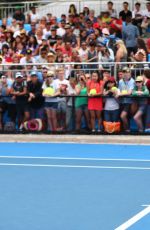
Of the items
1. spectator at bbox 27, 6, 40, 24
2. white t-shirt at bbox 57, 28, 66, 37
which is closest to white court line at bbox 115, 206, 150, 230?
white t-shirt at bbox 57, 28, 66, 37

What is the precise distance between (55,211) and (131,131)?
853cm

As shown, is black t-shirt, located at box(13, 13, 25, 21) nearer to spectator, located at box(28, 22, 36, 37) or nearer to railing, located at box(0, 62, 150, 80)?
spectator, located at box(28, 22, 36, 37)

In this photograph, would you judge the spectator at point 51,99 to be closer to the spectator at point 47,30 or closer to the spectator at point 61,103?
the spectator at point 61,103

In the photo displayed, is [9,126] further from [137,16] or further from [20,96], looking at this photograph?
[137,16]

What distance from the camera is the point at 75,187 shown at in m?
12.0

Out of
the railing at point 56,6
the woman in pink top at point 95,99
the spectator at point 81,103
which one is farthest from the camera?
the railing at point 56,6

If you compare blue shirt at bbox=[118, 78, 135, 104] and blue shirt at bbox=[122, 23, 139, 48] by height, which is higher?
blue shirt at bbox=[122, 23, 139, 48]

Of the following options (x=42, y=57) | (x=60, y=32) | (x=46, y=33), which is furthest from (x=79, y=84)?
(x=46, y=33)

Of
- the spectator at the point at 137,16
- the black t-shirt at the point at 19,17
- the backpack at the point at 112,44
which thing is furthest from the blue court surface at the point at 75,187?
the black t-shirt at the point at 19,17

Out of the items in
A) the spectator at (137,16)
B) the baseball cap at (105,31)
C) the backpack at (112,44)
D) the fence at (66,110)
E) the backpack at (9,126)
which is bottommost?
the backpack at (9,126)

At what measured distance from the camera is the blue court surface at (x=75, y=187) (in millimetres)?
9531

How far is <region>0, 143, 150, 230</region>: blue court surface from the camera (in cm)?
953

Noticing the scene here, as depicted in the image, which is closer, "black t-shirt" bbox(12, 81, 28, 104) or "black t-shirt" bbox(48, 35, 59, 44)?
"black t-shirt" bbox(12, 81, 28, 104)

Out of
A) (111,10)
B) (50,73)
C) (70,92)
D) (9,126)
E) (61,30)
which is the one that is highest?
(111,10)
